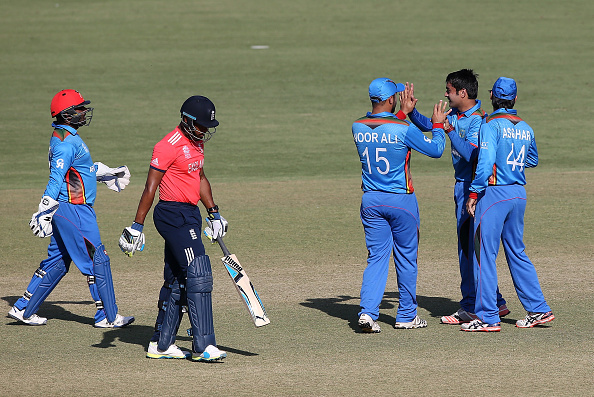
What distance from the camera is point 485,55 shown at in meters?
31.8

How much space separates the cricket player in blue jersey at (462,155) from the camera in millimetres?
8367

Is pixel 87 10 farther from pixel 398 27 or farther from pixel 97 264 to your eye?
pixel 97 264

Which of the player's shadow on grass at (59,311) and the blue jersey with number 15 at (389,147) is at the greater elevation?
the blue jersey with number 15 at (389,147)

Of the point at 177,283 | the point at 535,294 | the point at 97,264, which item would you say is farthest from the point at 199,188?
the point at 535,294

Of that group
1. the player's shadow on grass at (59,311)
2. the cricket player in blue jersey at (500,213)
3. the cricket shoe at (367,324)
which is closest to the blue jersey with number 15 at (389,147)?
the cricket player in blue jersey at (500,213)

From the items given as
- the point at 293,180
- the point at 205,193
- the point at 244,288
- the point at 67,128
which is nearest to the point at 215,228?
the point at 205,193

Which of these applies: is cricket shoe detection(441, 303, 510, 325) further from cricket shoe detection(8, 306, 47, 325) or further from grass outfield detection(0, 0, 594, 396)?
cricket shoe detection(8, 306, 47, 325)

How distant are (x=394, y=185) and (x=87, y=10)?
32893 millimetres

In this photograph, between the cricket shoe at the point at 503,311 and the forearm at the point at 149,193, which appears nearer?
the forearm at the point at 149,193

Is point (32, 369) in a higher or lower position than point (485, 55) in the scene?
lower

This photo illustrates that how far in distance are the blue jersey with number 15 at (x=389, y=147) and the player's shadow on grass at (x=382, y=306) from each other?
1.42 meters

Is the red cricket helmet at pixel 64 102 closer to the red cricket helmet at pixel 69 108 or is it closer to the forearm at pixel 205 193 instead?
the red cricket helmet at pixel 69 108

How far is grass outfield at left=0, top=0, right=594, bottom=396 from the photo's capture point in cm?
697

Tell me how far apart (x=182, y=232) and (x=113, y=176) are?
234 centimetres
